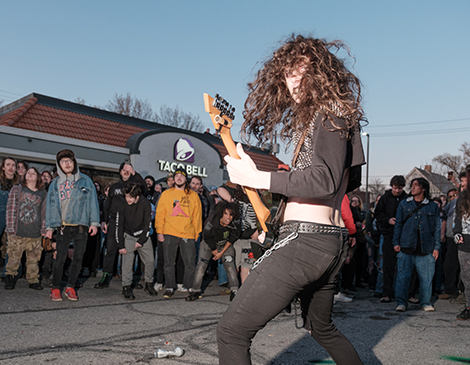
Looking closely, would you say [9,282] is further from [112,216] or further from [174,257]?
[174,257]

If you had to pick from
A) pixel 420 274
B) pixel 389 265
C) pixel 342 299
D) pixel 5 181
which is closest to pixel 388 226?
pixel 389 265

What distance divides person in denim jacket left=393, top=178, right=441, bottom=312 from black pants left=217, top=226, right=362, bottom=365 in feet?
16.8

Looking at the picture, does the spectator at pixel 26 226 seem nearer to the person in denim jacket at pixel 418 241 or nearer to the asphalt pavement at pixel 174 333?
the asphalt pavement at pixel 174 333

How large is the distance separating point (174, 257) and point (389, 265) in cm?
370

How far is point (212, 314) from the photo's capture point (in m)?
5.72

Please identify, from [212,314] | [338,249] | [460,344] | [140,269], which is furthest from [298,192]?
[140,269]

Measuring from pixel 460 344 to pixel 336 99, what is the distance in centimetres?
373

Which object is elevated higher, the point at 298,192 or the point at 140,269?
the point at 298,192

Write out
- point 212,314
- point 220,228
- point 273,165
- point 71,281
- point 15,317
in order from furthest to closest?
point 273,165, point 220,228, point 71,281, point 212,314, point 15,317

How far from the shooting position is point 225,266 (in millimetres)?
7195

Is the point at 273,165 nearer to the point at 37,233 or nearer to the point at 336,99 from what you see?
the point at 37,233

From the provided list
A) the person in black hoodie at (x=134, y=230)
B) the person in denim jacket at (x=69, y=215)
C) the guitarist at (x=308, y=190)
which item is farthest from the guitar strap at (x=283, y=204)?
the person in black hoodie at (x=134, y=230)

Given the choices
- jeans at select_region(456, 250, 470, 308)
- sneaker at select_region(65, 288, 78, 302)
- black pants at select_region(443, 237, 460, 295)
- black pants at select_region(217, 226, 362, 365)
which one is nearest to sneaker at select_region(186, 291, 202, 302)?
sneaker at select_region(65, 288, 78, 302)

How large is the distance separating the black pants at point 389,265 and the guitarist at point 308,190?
228 inches
